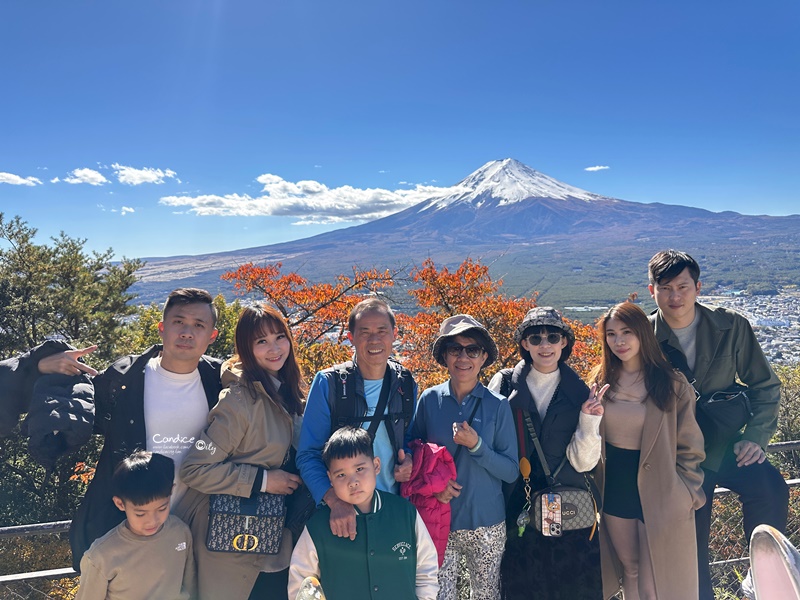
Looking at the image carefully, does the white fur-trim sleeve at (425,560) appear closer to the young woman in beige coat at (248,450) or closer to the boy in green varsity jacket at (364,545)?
the boy in green varsity jacket at (364,545)

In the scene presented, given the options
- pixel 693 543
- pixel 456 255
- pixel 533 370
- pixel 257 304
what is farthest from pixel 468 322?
pixel 456 255

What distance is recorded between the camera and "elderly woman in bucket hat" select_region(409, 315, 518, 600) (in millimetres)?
2357

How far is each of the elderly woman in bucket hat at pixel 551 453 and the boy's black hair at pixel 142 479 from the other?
1.61 m

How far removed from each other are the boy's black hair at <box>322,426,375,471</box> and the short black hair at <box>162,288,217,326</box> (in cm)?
91

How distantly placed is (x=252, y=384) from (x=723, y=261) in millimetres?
117104

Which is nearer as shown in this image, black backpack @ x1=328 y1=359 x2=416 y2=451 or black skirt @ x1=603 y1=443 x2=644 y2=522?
black backpack @ x1=328 y1=359 x2=416 y2=451

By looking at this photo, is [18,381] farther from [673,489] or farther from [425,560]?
[673,489]

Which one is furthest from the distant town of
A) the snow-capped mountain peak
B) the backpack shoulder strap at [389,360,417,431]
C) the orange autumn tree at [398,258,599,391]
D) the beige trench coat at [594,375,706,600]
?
the snow-capped mountain peak

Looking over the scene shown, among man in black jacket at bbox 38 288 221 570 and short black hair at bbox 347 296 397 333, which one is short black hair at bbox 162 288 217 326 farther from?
short black hair at bbox 347 296 397 333

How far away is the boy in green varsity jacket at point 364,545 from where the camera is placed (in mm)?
1967

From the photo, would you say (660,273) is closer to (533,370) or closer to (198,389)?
(533,370)

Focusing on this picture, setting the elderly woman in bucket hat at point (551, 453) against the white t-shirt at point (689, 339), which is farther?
the white t-shirt at point (689, 339)

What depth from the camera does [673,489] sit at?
2514 mm

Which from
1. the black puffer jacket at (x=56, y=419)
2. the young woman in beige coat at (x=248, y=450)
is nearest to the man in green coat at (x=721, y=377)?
the young woman in beige coat at (x=248, y=450)
